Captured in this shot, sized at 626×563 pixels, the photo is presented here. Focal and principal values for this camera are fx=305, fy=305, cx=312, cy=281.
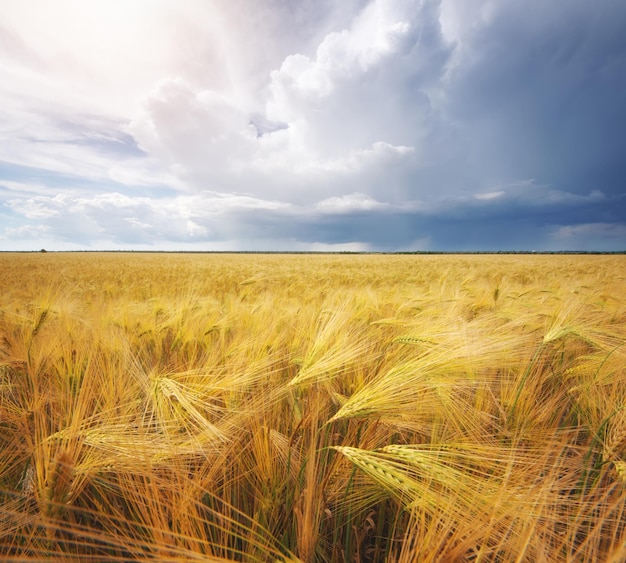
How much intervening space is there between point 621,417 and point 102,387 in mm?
2001

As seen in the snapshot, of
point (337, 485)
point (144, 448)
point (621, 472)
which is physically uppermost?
point (144, 448)

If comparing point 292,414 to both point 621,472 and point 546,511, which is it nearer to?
point 546,511

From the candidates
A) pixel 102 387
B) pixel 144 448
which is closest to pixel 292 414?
pixel 144 448

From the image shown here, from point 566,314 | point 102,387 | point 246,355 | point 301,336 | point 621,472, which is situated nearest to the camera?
point 621,472

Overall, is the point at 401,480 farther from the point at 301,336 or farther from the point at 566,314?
the point at 566,314

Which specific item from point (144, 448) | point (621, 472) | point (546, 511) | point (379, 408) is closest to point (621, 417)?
point (621, 472)

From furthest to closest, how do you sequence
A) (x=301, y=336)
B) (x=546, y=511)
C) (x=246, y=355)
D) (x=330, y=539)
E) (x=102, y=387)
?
(x=301, y=336) → (x=246, y=355) → (x=102, y=387) → (x=330, y=539) → (x=546, y=511)

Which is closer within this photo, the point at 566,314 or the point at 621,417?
the point at 621,417

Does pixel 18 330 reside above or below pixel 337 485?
above

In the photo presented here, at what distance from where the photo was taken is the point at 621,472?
0.87 meters

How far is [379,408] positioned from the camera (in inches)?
35.9

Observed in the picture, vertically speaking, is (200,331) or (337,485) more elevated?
(200,331)

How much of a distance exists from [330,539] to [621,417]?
1099mm

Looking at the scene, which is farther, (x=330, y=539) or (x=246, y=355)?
(x=246, y=355)
